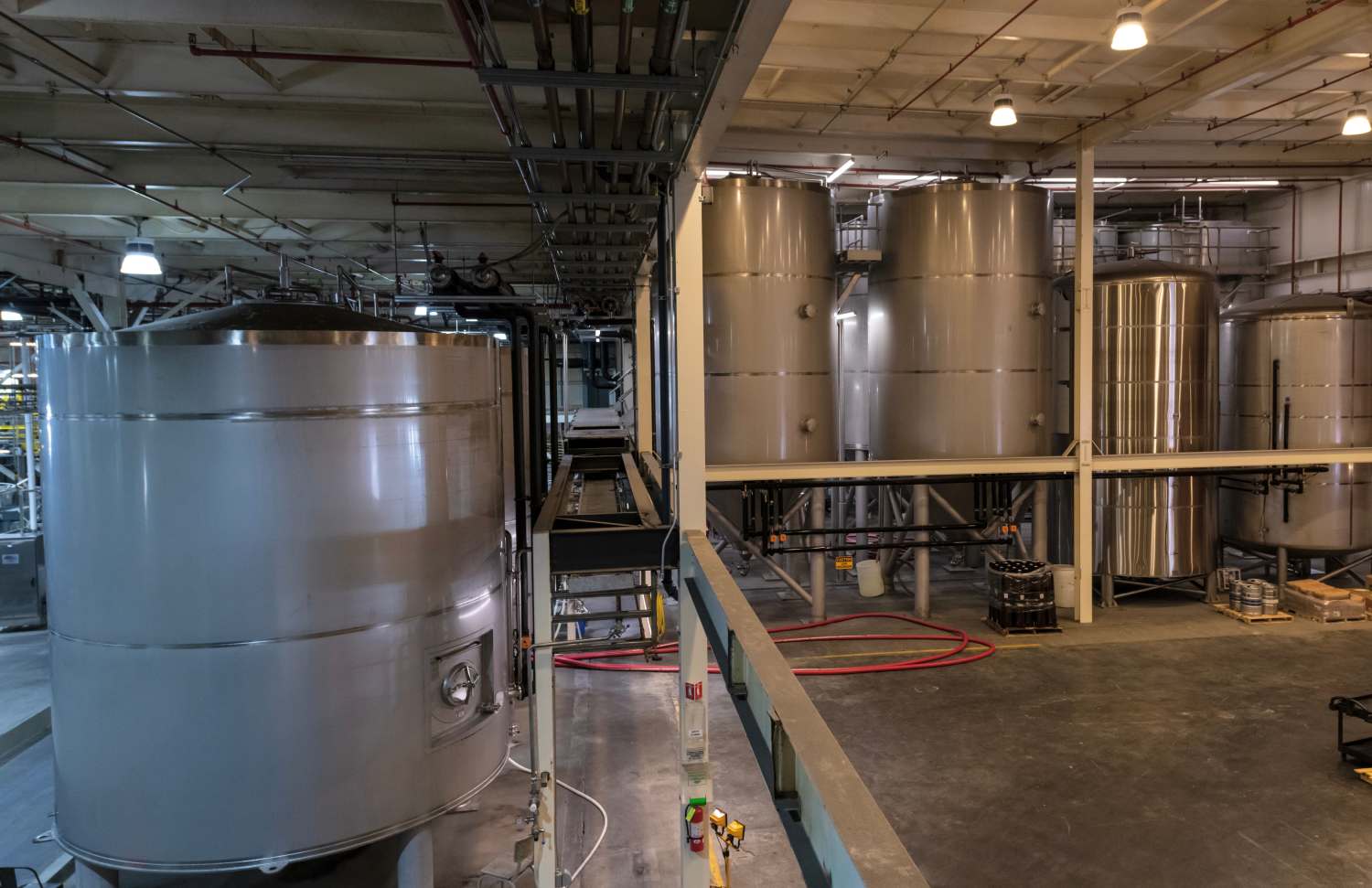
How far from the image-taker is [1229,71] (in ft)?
22.4

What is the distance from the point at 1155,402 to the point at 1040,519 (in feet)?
5.91

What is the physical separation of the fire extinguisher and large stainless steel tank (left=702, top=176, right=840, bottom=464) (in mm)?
4021

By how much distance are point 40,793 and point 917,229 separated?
29.8 ft

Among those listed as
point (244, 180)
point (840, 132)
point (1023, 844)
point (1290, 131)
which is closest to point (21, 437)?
point (244, 180)

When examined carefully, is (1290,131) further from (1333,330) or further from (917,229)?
(917,229)

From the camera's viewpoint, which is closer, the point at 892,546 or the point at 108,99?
the point at 108,99

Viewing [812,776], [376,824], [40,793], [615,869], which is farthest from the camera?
[40,793]

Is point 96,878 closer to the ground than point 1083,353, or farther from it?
closer to the ground

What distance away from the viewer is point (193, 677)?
9.43 feet

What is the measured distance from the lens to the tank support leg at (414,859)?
339cm

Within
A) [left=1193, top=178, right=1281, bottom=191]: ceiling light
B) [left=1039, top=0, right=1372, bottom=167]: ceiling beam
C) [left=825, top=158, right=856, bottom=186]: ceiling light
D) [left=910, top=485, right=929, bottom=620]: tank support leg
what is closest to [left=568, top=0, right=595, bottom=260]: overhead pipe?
[left=825, top=158, right=856, bottom=186]: ceiling light

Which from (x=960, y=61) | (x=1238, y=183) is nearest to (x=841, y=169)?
(x=960, y=61)

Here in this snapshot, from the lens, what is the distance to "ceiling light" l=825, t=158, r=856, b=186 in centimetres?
952

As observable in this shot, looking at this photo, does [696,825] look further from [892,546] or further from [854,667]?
[892,546]
